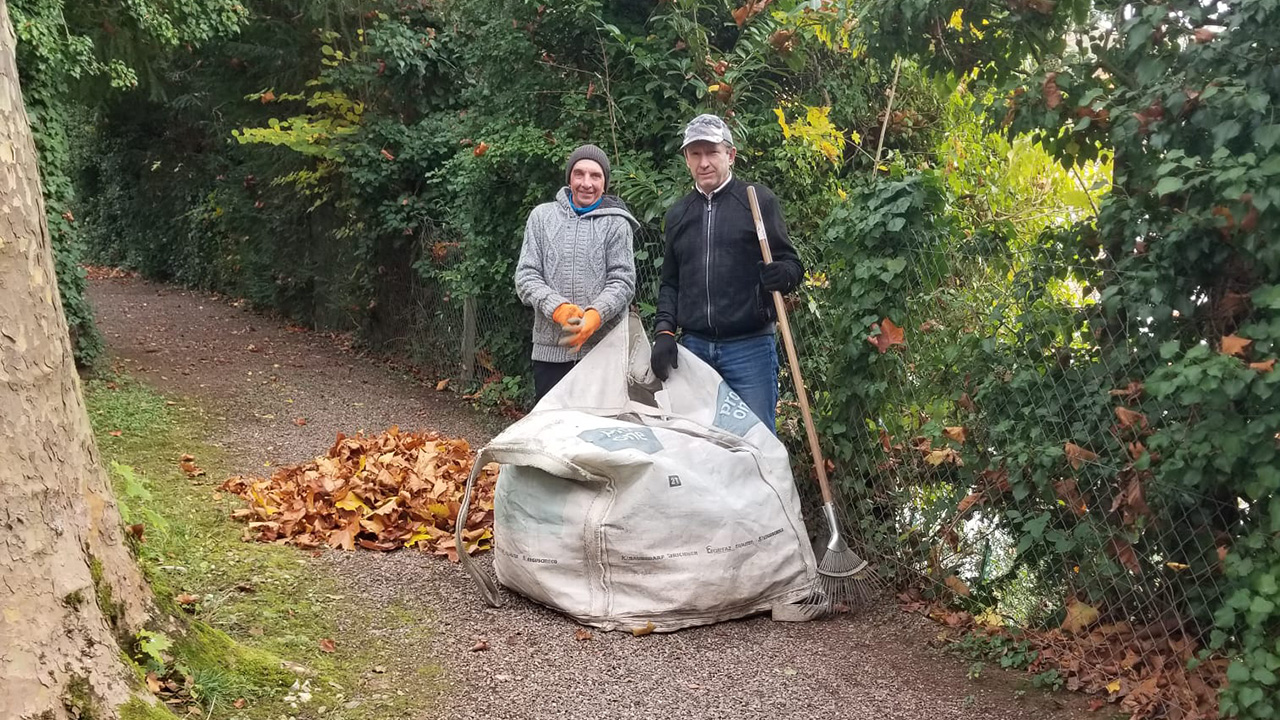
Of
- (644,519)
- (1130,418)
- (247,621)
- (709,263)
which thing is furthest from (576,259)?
(1130,418)

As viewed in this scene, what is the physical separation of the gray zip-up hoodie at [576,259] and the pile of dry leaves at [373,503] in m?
1.07

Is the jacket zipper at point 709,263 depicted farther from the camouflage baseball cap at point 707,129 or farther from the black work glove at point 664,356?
the camouflage baseball cap at point 707,129

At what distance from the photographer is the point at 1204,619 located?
341 centimetres

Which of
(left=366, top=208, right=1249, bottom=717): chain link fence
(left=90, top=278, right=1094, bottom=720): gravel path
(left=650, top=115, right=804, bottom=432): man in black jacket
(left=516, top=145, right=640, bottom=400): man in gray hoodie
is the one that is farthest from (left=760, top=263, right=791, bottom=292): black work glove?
(left=90, top=278, right=1094, bottom=720): gravel path

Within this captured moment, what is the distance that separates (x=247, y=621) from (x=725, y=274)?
8.09ft

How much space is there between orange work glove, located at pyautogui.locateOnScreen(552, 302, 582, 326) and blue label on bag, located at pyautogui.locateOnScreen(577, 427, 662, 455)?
0.77 metres

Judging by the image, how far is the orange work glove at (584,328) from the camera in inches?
198

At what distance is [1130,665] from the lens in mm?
3561

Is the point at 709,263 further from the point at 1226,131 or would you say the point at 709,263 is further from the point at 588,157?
the point at 1226,131

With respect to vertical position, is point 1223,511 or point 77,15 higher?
point 77,15

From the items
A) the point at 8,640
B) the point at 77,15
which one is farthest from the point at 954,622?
the point at 77,15

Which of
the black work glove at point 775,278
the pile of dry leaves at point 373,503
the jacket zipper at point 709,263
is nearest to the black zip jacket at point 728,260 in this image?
the jacket zipper at point 709,263

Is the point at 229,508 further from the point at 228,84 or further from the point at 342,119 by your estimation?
the point at 228,84

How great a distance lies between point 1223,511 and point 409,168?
8.67 m
